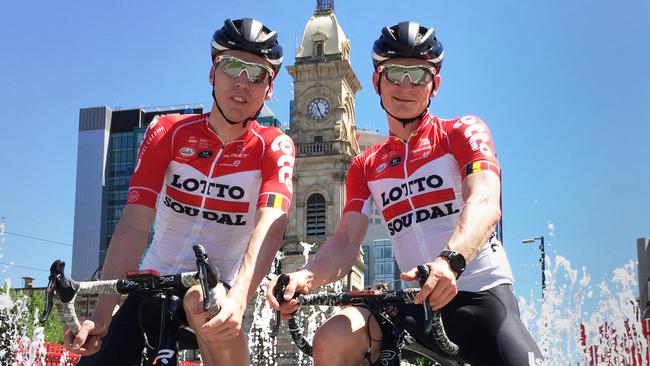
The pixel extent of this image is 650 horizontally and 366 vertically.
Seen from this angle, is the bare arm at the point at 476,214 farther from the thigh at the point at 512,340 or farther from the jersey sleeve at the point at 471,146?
the thigh at the point at 512,340

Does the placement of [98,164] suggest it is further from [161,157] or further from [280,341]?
[161,157]

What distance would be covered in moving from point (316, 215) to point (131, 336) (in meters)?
64.7

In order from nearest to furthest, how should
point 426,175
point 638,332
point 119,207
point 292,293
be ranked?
point 292,293 → point 426,175 → point 638,332 → point 119,207

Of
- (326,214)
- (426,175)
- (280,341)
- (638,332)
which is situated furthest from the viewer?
(326,214)

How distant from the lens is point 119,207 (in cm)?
11356

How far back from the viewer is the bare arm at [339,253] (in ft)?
15.3

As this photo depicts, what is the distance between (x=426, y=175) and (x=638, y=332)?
73.3 ft

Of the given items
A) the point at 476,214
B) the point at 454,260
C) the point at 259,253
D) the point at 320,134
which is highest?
the point at 320,134

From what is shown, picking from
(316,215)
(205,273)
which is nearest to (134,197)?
(205,273)

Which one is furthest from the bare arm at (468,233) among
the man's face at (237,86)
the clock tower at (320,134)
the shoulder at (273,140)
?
the clock tower at (320,134)

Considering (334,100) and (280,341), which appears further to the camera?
(334,100)

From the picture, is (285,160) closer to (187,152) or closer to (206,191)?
(206,191)

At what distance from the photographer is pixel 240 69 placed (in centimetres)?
499

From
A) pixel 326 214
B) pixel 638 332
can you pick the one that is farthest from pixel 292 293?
pixel 326 214
